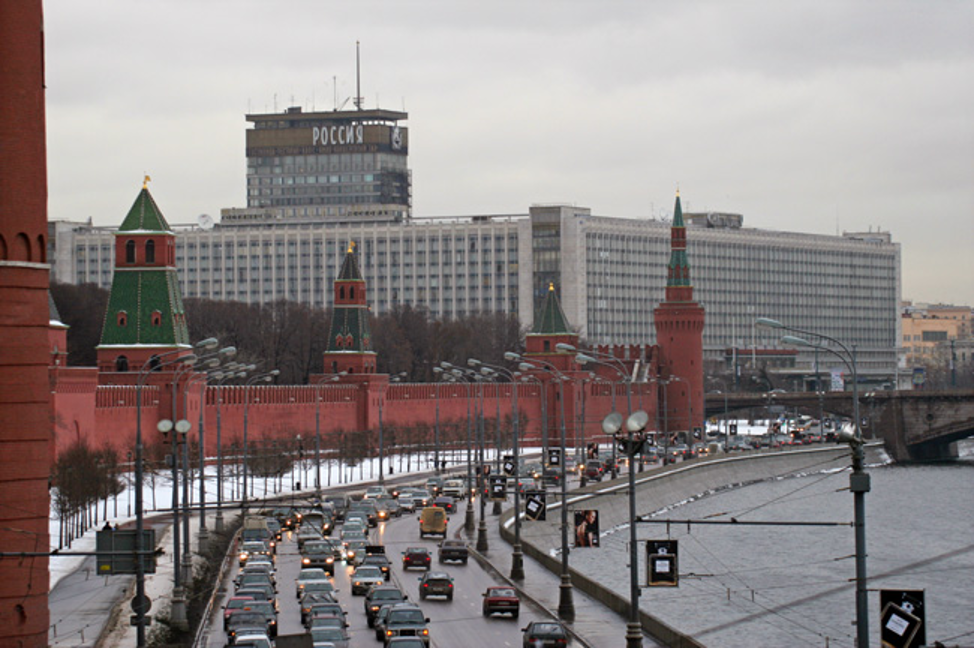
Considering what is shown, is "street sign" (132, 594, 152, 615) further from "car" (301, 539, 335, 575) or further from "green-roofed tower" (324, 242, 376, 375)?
"green-roofed tower" (324, 242, 376, 375)

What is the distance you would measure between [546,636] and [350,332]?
282 ft

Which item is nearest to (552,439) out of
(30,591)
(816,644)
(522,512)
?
(522,512)

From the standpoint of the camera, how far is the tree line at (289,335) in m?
142

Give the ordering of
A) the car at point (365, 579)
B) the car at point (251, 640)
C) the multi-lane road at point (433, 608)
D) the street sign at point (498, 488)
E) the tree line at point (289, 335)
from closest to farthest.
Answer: the car at point (251, 640), the multi-lane road at point (433, 608), the car at point (365, 579), the street sign at point (498, 488), the tree line at point (289, 335)

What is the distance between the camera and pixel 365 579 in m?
49.8

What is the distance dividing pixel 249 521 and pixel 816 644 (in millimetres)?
22278

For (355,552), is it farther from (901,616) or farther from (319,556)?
(901,616)

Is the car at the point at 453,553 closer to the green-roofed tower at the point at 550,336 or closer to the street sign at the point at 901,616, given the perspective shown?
the street sign at the point at 901,616

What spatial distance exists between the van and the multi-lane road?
1.93m

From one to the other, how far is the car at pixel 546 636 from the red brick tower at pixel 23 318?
33.5ft

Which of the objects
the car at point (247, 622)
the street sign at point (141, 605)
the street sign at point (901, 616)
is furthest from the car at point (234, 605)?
the street sign at point (901, 616)

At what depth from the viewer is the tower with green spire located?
95.4 metres

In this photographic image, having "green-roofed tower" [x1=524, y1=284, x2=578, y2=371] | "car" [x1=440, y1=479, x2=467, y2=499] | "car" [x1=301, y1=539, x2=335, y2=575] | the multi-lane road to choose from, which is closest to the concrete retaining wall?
the multi-lane road

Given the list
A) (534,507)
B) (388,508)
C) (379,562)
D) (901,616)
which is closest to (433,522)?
(388,508)
